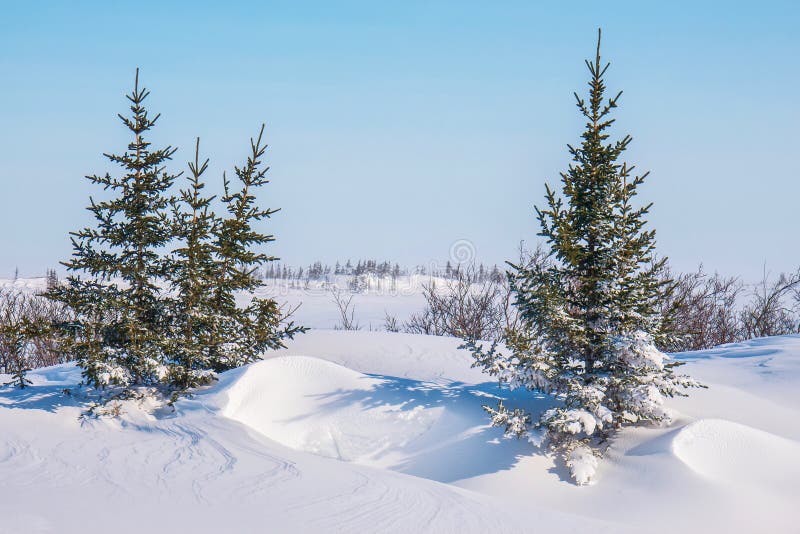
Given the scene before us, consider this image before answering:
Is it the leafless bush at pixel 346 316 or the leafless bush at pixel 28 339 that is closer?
the leafless bush at pixel 28 339

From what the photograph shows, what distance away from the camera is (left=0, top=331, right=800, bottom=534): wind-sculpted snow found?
4.78m

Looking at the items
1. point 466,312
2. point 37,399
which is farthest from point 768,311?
point 37,399

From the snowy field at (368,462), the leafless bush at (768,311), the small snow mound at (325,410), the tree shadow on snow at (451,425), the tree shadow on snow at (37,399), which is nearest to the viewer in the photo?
the snowy field at (368,462)

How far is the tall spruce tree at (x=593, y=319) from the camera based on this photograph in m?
6.66

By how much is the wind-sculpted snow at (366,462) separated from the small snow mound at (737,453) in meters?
0.02

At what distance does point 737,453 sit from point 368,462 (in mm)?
3924

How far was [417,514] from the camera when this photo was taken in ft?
16.0

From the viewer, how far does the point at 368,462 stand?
6.95 metres

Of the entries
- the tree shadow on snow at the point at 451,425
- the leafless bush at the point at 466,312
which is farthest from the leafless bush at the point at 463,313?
the tree shadow on snow at the point at 451,425

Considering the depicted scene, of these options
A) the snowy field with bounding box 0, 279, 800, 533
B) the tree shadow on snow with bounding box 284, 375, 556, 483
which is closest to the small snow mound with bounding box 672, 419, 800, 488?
the snowy field with bounding box 0, 279, 800, 533

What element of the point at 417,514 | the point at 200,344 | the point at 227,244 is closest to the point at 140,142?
the point at 227,244

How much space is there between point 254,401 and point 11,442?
2.57m

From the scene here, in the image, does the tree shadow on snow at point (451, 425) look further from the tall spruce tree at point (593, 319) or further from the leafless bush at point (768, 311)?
the leafless bush at point (768, 311)

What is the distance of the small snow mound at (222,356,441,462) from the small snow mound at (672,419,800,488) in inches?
109
